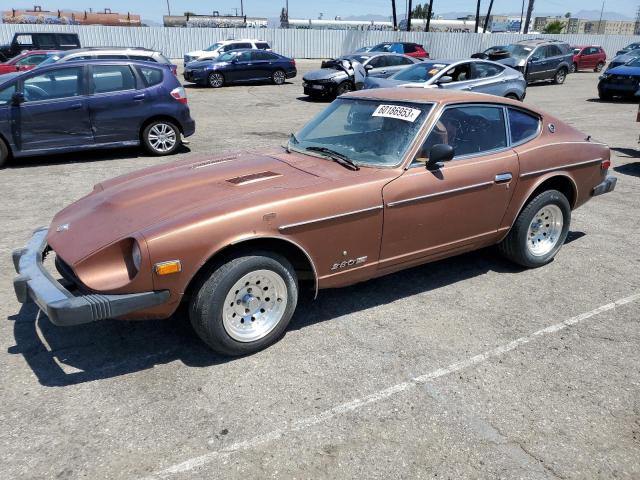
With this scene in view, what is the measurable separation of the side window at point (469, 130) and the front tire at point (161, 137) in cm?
626

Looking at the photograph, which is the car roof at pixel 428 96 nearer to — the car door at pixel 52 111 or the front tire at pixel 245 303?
the front tire at pixel 245 303

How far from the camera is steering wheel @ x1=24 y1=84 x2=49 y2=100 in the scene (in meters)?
8.30

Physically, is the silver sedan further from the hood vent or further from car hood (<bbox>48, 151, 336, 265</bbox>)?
the hood vent

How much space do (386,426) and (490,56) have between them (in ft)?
67.2

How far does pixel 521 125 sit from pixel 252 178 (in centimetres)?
250

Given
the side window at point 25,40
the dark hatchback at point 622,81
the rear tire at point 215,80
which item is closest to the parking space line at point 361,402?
the dark hatchback at point 622,81

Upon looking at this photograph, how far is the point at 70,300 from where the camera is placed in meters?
3.01

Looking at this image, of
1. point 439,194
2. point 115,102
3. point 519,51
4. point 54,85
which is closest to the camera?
point 439,194

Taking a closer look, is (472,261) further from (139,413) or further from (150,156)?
(150,156)

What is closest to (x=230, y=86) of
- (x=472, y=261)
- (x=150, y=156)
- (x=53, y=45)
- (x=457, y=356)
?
(x=53, y=45)

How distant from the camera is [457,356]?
361cm

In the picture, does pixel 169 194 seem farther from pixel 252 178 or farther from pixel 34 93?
pixel 34 93

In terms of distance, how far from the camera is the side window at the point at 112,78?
8703 millimetres

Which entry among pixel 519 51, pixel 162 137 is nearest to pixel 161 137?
pixel 162 137
